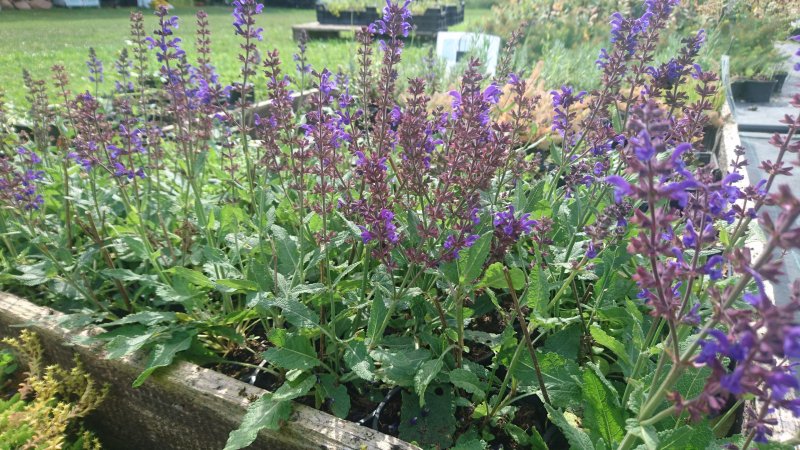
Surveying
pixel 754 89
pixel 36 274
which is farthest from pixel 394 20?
pixel 754 89

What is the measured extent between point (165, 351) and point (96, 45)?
435 inches

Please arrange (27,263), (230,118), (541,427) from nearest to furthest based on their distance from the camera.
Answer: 1. (541,427)
2. (230,118)
3. (27,263)

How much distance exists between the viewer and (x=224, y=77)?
7.90 meters

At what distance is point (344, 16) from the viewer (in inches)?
575

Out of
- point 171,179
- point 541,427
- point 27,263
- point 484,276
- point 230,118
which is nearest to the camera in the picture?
point 484,276

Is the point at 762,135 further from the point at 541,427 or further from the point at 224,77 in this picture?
the point at 224,77

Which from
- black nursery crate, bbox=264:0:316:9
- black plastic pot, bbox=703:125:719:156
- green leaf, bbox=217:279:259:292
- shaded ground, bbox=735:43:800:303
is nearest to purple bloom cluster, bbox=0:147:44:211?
green leaf, bbox=217:279:259:292

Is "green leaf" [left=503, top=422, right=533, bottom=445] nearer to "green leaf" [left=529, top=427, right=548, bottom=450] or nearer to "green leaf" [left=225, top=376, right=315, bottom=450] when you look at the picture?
"green leaf" [left=529, top=427, right=548, bottom=450]

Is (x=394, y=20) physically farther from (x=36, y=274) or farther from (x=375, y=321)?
(x=36, y=274)

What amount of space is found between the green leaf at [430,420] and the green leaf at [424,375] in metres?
0.16

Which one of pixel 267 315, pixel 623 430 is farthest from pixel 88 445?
pixel 623 430

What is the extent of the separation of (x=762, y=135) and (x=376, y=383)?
5.71 meters

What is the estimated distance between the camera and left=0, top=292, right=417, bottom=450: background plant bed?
1661 mm

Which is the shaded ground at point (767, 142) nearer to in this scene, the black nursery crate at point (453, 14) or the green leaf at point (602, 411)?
the green leaf at point (602, 411)
